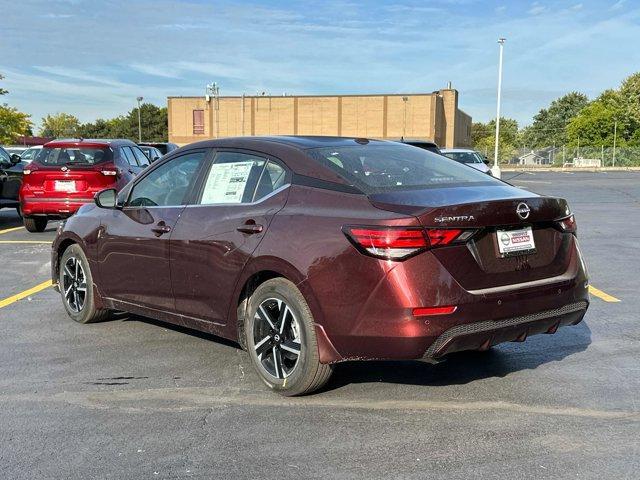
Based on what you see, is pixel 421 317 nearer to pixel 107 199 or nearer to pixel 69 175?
pixel 107 199

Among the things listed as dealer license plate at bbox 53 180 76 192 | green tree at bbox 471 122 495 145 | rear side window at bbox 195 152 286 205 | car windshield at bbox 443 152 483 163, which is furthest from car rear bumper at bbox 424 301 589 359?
green tree at bbox 471 122 495 145

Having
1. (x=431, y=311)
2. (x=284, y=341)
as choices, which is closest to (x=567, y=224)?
(x=431, y=311)

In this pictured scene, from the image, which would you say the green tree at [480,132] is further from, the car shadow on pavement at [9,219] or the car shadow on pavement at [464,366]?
the car shadow on pavement at [464,366]

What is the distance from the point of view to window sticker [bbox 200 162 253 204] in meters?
4.74

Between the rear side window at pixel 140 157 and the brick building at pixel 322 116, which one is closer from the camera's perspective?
the rear side window at pixel 140 157

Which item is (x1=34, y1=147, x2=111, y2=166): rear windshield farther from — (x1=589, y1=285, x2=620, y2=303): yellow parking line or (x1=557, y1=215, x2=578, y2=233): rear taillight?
(x1=557, y1=215, x2=578, y2=233): rear taillight

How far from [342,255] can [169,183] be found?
2.07 metres

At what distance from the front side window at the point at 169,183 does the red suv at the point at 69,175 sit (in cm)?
650

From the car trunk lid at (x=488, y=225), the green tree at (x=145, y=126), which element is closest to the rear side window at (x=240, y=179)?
the car trunk lid at (x=488, y=225)

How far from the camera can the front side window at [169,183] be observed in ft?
17.0

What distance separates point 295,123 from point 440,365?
223 ft

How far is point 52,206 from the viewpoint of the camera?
12086 mm

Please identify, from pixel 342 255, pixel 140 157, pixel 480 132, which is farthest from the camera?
pixel 480 132

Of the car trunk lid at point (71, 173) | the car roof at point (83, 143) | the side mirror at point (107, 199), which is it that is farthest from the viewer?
the car roof at point (83, 143)
